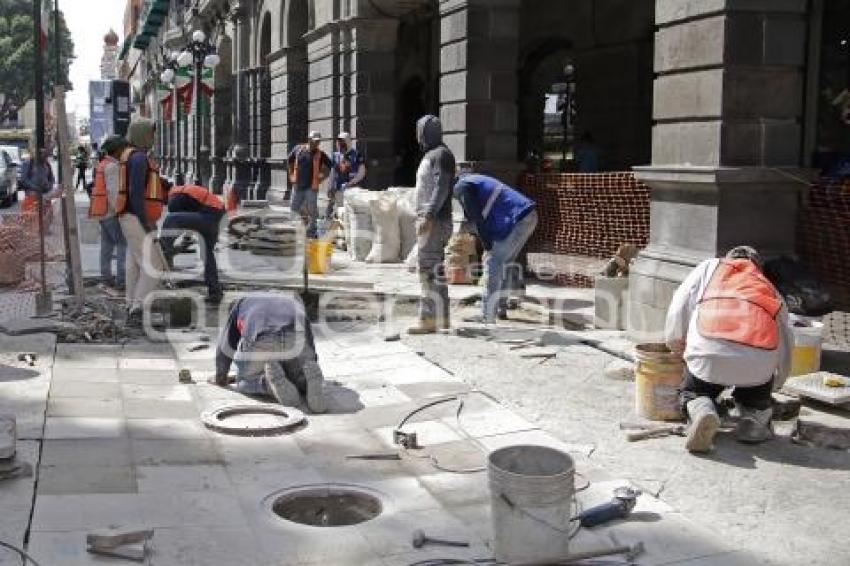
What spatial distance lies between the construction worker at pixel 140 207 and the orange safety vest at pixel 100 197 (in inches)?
18.6

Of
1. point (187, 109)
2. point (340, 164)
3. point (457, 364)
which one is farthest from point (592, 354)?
point (187, 109)

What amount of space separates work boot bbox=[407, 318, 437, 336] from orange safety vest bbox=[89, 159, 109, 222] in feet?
11.6

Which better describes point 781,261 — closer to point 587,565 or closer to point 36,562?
point 587,565

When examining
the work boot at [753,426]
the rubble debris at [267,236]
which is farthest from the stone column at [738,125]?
the rubble debris at [267,236]

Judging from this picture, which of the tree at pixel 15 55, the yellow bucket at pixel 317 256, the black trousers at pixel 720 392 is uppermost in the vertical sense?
the tree at pixel 15 55

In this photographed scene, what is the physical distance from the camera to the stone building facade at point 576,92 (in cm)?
848

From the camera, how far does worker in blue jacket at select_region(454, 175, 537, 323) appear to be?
10023mm

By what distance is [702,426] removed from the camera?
19.4 feet

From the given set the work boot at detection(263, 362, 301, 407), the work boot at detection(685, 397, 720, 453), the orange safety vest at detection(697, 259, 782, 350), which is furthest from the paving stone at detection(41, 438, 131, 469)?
the orange safety vest at detection(697, 259, 782, 350)

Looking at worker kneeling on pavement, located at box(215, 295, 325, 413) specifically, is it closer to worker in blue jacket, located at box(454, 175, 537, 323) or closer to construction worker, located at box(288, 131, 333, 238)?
worker in blue jacket, located at box(454, 175, 537, 323)

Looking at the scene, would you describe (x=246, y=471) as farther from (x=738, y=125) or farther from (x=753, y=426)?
(x=738, y=125)

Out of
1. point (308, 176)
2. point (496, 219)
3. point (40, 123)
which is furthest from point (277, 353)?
point (308, 176)

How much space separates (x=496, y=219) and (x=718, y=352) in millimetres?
4215

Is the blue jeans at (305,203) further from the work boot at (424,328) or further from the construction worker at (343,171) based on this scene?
the work boot at (424,328)
